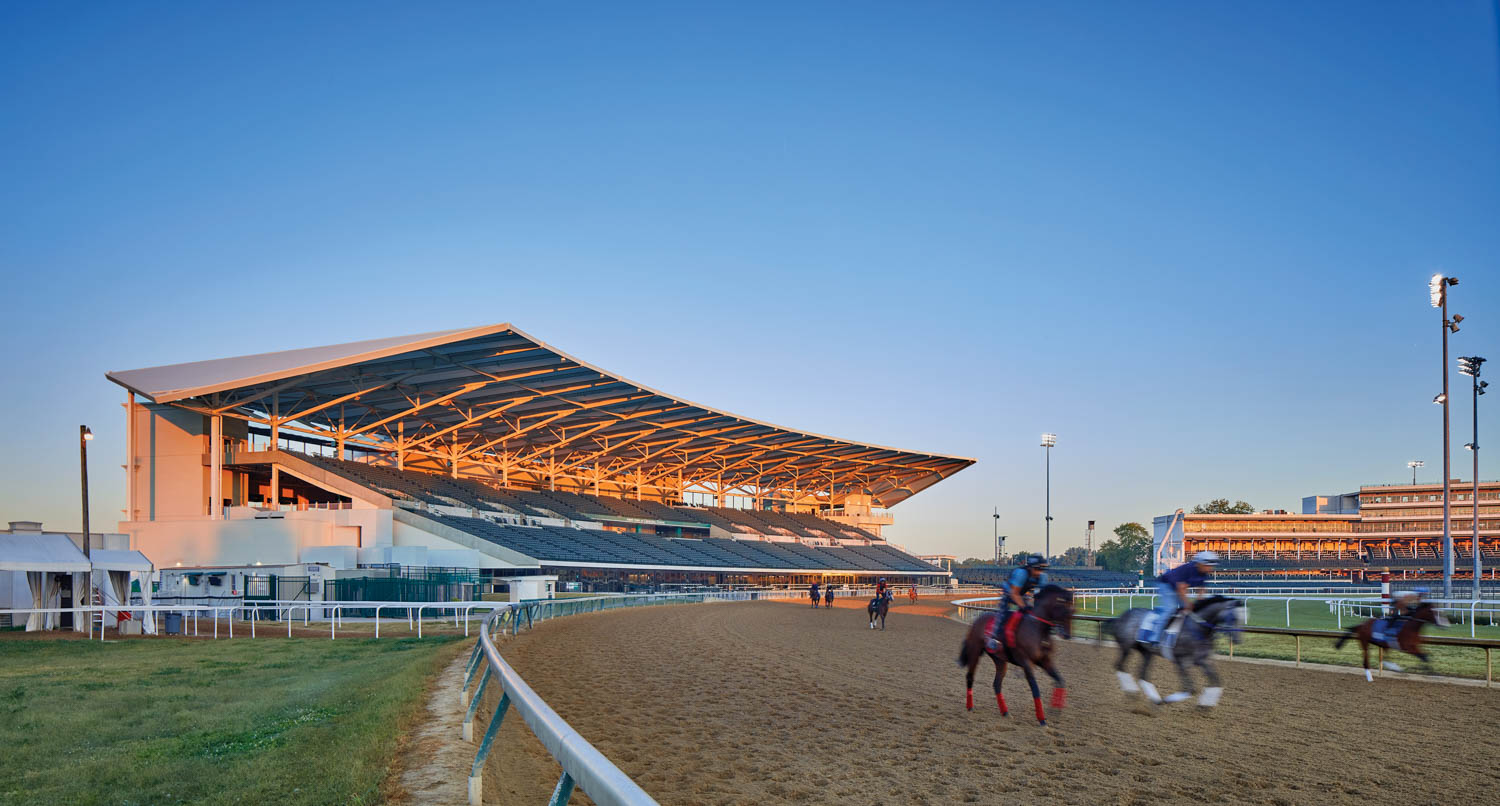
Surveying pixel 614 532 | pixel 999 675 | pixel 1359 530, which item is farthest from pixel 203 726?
pixel 1359 530

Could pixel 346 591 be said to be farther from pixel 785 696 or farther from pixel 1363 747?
pixel 1363 747

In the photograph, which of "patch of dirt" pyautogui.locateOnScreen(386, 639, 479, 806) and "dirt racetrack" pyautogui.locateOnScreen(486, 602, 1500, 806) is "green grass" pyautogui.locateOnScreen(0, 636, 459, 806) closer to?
"patch of dirt" pyautogui.locateOnScreen(386, 639, 479, 806)

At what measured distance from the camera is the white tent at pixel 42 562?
2350 cm

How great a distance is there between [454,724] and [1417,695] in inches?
476

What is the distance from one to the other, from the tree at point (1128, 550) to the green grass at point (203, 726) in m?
143

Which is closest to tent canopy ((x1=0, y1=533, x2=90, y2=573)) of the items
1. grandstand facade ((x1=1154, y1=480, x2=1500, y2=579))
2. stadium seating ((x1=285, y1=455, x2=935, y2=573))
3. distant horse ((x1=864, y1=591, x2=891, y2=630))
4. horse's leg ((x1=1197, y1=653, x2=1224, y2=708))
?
distant horse ((x1=864, y1=591, x2=891, y2=630))

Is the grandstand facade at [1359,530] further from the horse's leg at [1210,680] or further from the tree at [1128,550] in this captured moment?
the horse's leg at [1210,680]

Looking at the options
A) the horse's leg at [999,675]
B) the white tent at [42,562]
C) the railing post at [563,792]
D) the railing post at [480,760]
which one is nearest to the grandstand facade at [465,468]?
the white tent at [42,562]

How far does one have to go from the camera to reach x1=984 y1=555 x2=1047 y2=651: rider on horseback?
10755 mm

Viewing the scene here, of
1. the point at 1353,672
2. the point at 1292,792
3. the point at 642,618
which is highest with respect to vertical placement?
the point at 1292,792

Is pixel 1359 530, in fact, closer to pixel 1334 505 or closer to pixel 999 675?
pixel 1334 505

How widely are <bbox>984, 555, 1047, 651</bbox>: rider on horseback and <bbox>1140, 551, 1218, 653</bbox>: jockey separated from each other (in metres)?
1.12

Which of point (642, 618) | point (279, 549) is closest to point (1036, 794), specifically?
point (642, 618)

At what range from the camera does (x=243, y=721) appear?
9453mm
